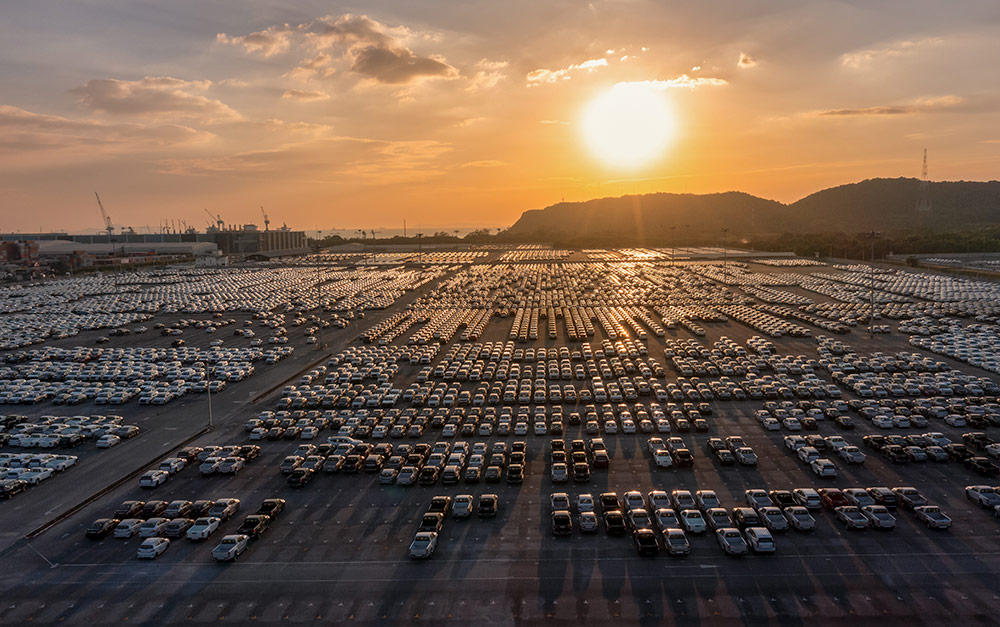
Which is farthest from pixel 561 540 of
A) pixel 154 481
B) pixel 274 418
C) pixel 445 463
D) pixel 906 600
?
pixel 274 418

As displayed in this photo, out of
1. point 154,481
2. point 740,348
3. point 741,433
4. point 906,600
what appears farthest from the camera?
point 740,348

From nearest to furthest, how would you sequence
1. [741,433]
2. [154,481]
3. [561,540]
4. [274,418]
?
[561,540] < [154,481] < [741,433] < [274,418]

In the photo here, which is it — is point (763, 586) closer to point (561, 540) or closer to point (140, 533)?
point (561, 540)

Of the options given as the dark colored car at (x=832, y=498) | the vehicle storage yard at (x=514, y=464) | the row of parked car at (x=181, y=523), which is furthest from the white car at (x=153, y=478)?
the dark colored car at (x=832, y=498)

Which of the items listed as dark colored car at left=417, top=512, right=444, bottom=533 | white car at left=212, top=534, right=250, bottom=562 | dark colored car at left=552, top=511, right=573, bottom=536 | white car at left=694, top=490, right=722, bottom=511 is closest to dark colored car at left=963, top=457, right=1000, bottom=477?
white car at left=694, top=490, right=722, bottom=511

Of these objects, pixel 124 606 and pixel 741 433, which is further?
pixel 741 433

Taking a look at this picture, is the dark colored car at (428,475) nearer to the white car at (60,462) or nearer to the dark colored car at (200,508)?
the dark colored car at (200,508)
